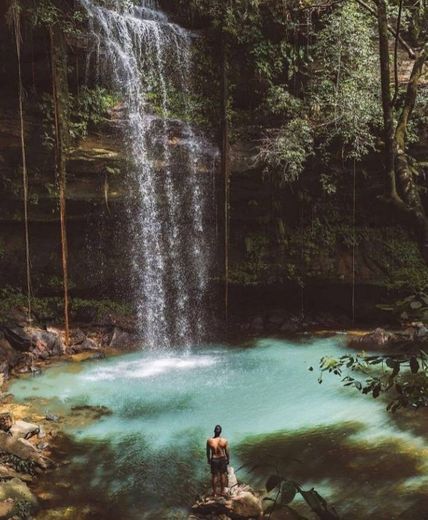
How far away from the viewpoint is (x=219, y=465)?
641cm

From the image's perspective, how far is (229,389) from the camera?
10836 millimetres

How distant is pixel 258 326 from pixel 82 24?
9997 millimetres

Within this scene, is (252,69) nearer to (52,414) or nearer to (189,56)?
(189,56)

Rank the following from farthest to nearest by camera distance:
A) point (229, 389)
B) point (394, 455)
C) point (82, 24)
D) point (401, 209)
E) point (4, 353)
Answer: point (82, 24), point (4, 353), point (229, 389), point (394, 455), point (401, 209)


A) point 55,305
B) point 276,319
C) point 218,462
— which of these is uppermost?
point 55,305

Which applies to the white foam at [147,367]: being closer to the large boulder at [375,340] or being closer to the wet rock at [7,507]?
the large boulder at [375,340]

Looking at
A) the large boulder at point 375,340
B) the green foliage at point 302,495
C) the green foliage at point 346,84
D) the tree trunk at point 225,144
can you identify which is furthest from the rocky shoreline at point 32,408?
the green foliage at point 346,84

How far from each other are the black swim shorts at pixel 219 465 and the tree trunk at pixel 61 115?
8.59 meters

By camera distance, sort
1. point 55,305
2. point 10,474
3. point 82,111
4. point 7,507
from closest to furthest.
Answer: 1. point 7,507
2. point 10,474
3. point 82,111
4. point 55,305

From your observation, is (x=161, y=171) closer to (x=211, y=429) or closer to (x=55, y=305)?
(x=55, y=305)

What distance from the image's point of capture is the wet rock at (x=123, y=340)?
1448 centimetres

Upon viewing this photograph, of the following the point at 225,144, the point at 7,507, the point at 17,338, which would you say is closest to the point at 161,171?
the point at 225,144

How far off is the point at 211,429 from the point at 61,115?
9369mm

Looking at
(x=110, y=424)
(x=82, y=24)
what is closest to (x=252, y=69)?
(x=82, y=24)
